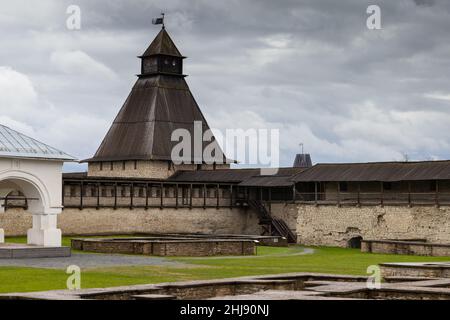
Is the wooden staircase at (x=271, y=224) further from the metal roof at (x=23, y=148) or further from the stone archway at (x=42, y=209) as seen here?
the stone archway at (x=42, y=209)

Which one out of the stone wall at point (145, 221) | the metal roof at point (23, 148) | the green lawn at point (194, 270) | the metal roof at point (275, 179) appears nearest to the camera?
the green lawn at point (194, 270)

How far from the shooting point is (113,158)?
5825cm

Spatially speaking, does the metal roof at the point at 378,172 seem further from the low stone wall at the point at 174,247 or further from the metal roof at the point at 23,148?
the metal roof at the point at 23,148

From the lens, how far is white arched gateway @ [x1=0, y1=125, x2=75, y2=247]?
30.9 metres

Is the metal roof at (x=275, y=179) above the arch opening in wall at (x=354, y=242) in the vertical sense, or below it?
above

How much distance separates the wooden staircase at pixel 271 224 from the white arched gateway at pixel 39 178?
60.1 feet

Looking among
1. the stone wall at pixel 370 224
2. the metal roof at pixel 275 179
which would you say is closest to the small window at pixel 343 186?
the stone wall at pixel 370 224

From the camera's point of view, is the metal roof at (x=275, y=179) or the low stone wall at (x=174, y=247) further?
the metal roof at (x=275, y=179)

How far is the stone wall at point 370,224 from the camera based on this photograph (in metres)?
41.8

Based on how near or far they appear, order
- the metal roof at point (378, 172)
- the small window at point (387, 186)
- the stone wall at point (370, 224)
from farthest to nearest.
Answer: the small window at point (387, 186), the metal roof at point (378, 172), the stone wall at point (370, 224)

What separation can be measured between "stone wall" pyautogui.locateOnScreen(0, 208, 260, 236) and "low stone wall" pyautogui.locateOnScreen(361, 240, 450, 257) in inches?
567

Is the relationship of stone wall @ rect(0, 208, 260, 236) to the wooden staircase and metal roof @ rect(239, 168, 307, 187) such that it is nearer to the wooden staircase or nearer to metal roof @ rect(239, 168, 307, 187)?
the wooden staircase

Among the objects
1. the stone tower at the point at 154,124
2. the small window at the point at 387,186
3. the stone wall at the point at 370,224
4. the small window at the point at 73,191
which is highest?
the stone tower at the point at 154,124
